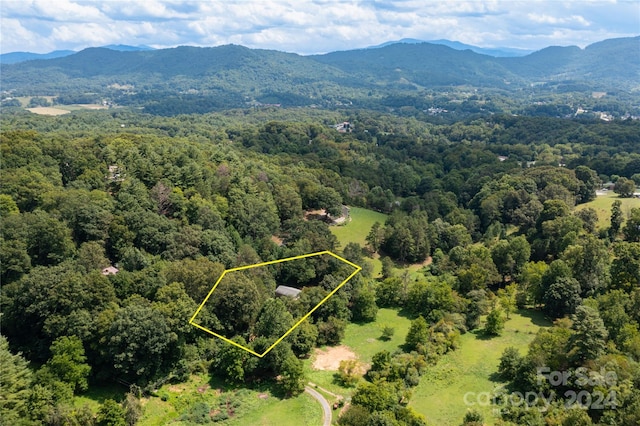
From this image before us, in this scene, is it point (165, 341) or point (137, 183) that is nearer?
point (165, 341)

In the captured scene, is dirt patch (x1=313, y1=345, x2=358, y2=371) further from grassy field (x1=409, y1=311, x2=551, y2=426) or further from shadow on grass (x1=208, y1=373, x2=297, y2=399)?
grassy field (x1=409, y1=311, x2=551, y2=426)

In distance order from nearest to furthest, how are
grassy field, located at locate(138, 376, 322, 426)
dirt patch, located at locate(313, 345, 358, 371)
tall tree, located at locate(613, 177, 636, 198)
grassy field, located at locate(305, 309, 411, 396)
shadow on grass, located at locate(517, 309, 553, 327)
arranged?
grassy field, located at locate(138, 376, 322, 426) < grassy field, located at locate(305, 309, 411, 396) < dirt patch, located at locate(313, 345, 358, 371) < shadow on grass, located at locate(517, 309, 553, 327) < tall tree, located at locate(613, 177, 636, 198)

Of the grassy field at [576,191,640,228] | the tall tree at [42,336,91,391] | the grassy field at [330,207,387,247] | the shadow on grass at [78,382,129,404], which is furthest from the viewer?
the grassy field at [330,207,387,247]

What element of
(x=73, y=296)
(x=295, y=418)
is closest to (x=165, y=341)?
(x=73, y=296)

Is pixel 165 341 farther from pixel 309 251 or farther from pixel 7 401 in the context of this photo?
pixel 309 251

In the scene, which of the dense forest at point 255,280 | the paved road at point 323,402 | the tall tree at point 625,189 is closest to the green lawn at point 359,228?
the dense forest at point 255,280

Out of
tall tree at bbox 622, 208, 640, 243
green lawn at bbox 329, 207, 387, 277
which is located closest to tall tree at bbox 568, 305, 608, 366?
green lawn at bbox 329, 207, 387, 277

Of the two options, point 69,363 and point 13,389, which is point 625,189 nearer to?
point 69,363
